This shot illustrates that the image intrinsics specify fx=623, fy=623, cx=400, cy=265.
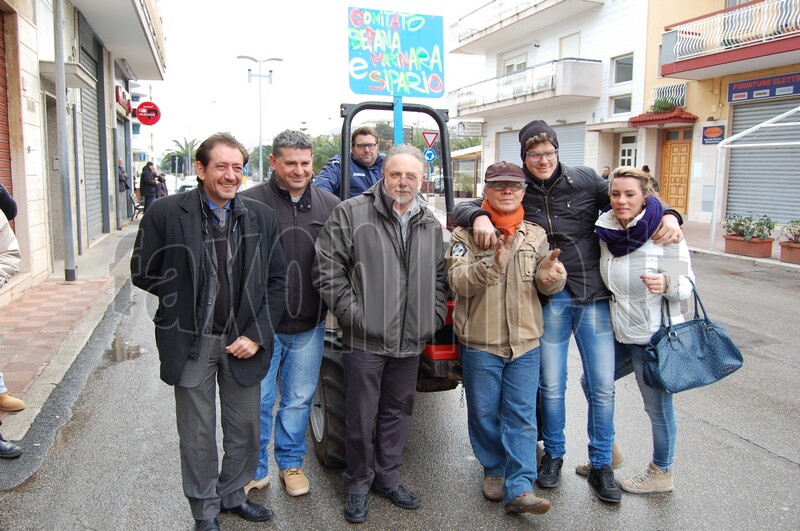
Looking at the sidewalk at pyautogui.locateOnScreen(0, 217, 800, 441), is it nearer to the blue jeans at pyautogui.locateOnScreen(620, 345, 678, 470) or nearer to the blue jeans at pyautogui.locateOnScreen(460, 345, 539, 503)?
the blue jeans at pyautogui.locateOnScreen(460, 345, 539, 503)

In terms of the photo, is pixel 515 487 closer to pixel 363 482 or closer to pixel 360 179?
pixel 363 482

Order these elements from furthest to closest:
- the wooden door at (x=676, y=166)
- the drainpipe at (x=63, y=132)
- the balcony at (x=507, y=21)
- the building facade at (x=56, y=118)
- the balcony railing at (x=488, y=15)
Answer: the balcony railing at (x=488, y=15)
the balcony at (x=507, y=21)
the wooden door at (x=676, y=166)
the drainpipe at (x=63, y=132)
the building facade at (x=56, y=118)

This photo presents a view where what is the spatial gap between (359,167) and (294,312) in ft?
5.29

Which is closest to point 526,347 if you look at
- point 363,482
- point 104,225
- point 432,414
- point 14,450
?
point 363,482

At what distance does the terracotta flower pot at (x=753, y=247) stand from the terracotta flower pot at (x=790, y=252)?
60 cm

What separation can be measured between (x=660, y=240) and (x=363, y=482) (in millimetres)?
1964

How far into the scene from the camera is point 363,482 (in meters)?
3.19

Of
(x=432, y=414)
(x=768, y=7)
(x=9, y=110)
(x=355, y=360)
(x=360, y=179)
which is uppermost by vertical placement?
(x=768, y=7)

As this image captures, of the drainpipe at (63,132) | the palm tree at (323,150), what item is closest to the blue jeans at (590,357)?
the drainpipe at (63,132)

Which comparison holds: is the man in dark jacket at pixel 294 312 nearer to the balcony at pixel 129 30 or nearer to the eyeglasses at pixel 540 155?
the eyeglasses at pixel 540 155

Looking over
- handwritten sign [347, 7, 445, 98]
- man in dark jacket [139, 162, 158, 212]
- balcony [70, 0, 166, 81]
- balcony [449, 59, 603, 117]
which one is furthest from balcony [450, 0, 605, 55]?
handwritten sign [347, 7, 445, 98]

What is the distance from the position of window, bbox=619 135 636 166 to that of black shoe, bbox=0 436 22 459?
2257 cm

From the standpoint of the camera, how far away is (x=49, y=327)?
262 inches

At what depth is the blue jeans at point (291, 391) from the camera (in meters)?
3.33
